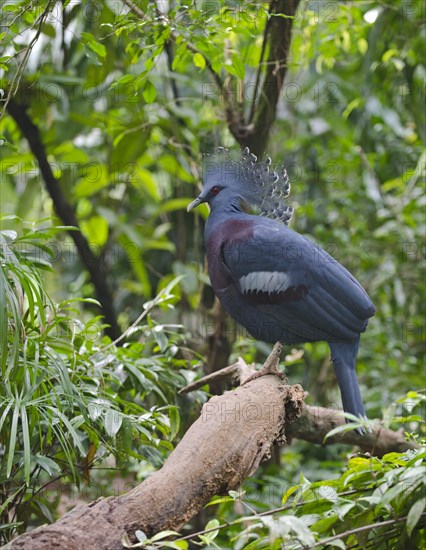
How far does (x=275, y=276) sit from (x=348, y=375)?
42 centimetres

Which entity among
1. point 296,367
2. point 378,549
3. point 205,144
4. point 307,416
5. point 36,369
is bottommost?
point 296,367

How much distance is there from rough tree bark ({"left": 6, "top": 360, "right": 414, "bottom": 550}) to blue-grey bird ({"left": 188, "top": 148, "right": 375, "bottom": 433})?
8.4 inches

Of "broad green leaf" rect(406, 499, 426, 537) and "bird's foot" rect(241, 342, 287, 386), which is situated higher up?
"broad green leaf" rect(406, 499, 426, 537)

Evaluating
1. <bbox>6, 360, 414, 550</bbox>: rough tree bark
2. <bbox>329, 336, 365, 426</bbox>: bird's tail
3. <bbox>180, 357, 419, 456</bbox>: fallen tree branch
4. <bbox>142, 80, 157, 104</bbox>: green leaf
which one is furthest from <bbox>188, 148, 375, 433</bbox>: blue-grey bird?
<bbox>142, 80, 157, 104</bbox>: green leaf

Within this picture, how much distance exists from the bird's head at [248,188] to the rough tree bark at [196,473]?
2.12 ft

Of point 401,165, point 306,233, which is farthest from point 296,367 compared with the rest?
point 401,165

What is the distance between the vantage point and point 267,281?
2.53m

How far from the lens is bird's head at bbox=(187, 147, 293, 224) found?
2.75 m

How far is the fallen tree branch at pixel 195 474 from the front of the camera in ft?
5.47

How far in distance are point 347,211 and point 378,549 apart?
134 inches

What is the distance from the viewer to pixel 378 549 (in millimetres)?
1806

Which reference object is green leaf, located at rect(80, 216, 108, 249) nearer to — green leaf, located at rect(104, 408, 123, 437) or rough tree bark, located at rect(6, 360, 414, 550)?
rough tree bark, located at rect(6, 360, 414, 550)

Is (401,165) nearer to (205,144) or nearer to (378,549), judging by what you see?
(205,144)

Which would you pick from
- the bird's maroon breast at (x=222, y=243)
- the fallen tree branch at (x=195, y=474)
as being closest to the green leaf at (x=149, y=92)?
the bird's maroon breast at (x=222, y=243)
